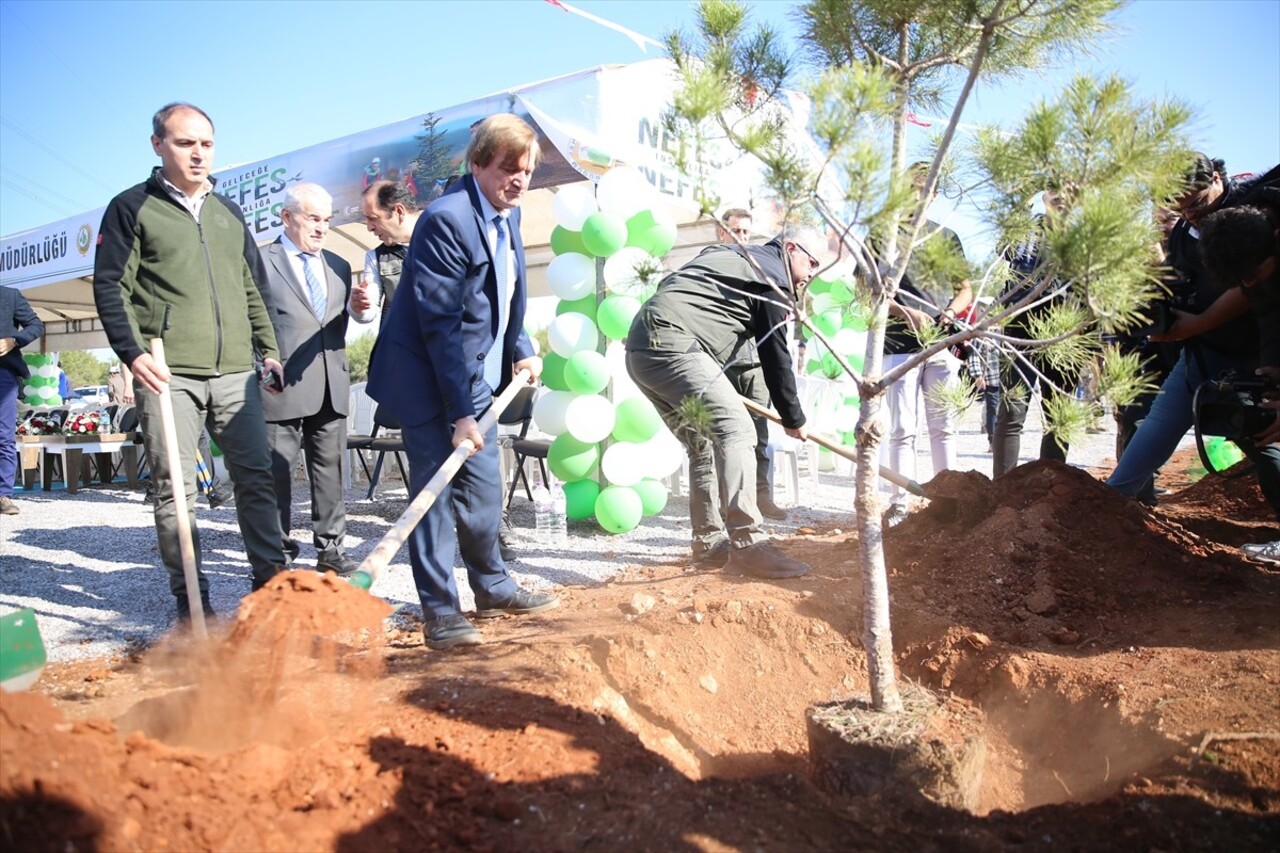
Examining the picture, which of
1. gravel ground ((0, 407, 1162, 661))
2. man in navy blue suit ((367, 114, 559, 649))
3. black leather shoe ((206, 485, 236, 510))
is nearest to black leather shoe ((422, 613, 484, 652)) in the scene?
man in navy blue suit ((367, 114, 559, 649))

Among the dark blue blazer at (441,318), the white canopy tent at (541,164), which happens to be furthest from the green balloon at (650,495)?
the dark blue blazer at (441,318)

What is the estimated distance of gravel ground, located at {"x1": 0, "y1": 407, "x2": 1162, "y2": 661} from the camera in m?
3.80

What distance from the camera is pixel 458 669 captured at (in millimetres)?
→ 2719

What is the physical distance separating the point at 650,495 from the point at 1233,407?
3.31 m

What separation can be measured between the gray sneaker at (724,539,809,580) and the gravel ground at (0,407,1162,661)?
2.88ft

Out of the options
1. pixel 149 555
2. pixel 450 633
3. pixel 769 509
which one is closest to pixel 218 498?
pixel 149 555

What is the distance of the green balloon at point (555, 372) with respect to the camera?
5.45m

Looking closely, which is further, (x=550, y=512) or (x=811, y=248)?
(x=550, y=512)

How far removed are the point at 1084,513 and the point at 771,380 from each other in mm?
1503

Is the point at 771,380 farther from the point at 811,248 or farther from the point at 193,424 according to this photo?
the point at 193,424

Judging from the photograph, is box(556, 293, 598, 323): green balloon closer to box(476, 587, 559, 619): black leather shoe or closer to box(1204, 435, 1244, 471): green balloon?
box(476, 587, 559, 619): black leather shoe

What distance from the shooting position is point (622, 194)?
5.55 metres

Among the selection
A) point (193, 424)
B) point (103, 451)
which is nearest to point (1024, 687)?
point (193, 424)

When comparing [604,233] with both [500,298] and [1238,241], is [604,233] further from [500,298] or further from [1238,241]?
[1238,241]
